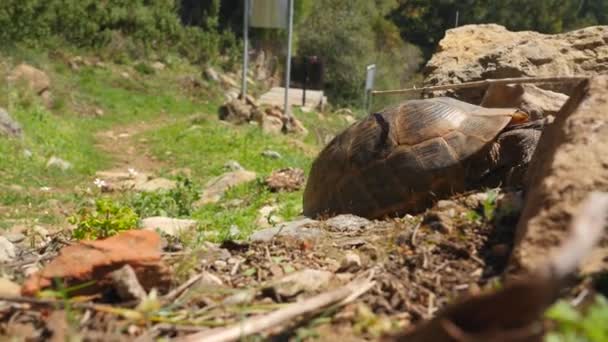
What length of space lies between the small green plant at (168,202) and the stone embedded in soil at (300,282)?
414 cm

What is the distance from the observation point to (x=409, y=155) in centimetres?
436

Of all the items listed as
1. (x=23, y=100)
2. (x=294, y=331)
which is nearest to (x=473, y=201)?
(x=294, y=331)

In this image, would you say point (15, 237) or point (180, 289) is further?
point (15, 237)

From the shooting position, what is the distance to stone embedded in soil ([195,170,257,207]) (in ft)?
29.2

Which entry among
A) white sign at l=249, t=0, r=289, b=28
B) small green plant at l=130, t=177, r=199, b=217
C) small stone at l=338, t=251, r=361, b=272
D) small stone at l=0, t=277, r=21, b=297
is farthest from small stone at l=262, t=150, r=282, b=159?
small stone at l=0, t=277, r=21, b=297

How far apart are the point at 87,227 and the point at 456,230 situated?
1996mm

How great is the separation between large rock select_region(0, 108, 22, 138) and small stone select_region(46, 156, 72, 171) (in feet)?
2.42

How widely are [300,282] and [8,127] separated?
8.88 metres

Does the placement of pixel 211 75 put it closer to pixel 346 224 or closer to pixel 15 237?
pixel 15 237

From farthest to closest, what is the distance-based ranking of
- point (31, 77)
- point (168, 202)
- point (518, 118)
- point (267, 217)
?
point (31, 77), point (168, 202), point (267, 217), point (518, 118)

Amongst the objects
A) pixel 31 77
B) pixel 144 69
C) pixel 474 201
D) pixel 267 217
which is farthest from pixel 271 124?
pixel 474 201

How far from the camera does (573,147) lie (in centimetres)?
260

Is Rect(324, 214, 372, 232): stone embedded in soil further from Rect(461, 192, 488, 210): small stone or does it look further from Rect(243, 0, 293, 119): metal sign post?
Rect(243, 0, 293, 119): metal sign post

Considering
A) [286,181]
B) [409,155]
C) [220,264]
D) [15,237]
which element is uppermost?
[409,155]
